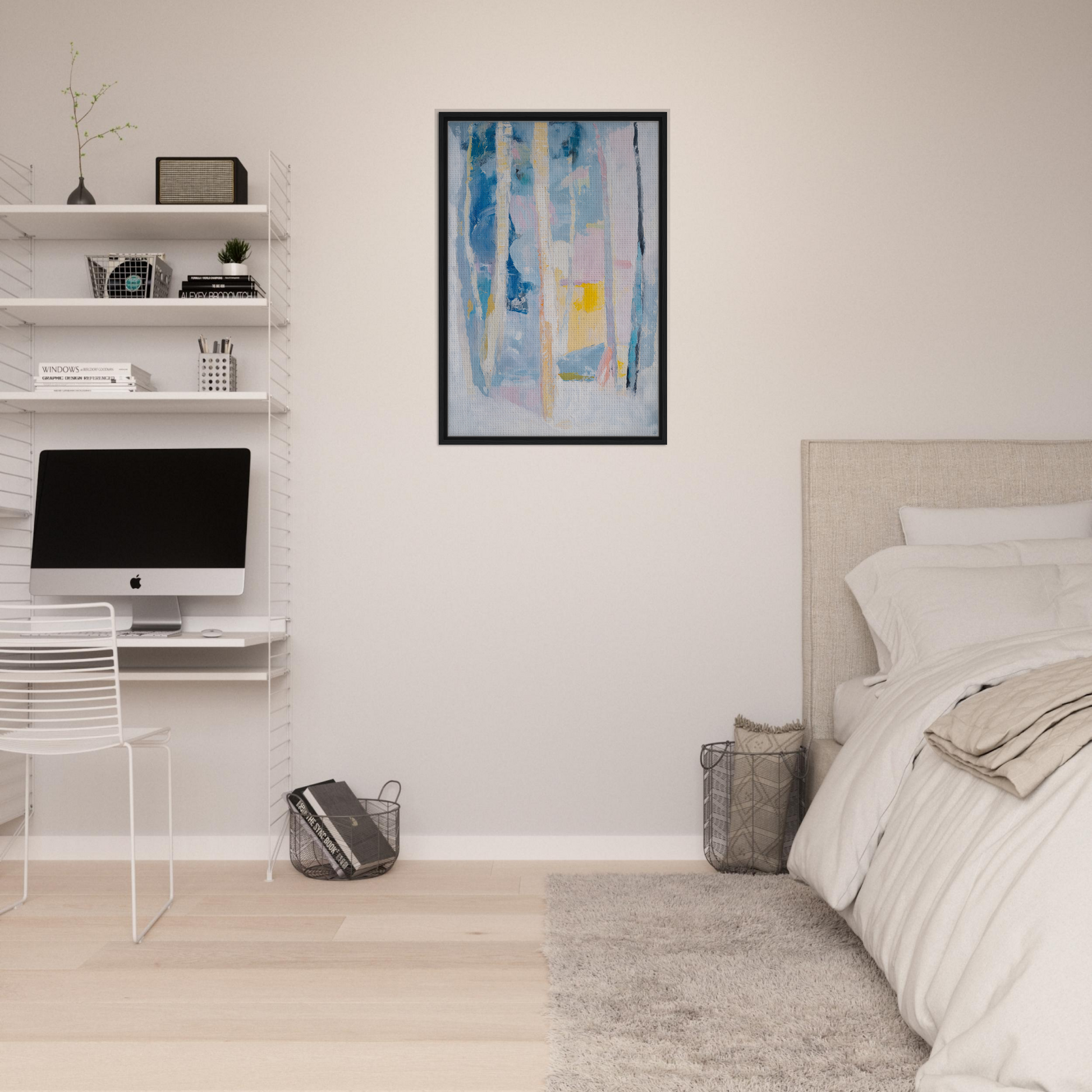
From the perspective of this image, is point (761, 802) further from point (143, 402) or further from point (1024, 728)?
point (143, 402)

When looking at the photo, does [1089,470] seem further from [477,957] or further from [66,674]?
[66,674]

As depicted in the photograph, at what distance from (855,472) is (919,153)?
1.05 meters

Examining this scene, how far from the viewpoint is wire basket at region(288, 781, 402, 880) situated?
2814 mm

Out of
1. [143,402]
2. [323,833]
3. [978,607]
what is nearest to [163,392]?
[143,402]

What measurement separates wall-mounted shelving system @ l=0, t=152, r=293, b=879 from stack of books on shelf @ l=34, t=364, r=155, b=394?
6 cm

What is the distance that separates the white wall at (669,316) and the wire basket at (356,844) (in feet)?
0.35

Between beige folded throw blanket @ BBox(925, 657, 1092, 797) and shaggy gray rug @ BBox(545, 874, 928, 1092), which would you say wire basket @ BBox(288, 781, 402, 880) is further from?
beige folded throw blanket @ BBox(925, 657, 1092, 797)

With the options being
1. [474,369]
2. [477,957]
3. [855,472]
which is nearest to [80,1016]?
[477,957]

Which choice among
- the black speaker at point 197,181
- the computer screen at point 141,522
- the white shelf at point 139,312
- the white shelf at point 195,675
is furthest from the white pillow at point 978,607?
the black speaker at point 197,181

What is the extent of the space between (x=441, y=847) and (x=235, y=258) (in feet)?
6.42

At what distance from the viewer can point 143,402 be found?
2920 mm

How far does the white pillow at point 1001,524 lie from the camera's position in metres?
2.82

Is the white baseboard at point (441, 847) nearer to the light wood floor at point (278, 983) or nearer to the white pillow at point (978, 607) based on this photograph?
the light wood floor at point (278, 983)

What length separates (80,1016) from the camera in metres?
1.91
